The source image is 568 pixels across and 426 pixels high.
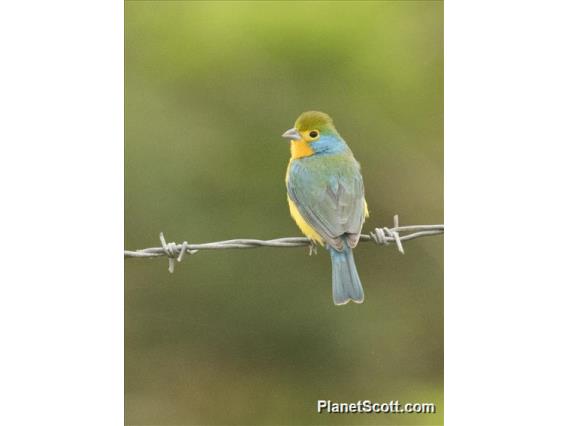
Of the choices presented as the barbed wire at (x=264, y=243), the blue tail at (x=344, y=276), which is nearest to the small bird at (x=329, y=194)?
the blue tail at (x=344, y=276)

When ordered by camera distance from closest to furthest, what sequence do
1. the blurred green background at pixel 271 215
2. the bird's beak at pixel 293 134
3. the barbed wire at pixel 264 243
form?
the barbed wire at pixel 264 243
the blurred green background at pixel 271 215
the bird's beak at pixel 293 134

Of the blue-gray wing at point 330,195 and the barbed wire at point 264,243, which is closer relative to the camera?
the barbed wire at point 264,243

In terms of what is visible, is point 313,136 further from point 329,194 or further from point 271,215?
point 271,215

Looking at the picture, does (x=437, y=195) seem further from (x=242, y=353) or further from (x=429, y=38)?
(x=242, y=353)

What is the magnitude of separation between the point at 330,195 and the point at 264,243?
0.69 meters

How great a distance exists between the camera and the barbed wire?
680 cm

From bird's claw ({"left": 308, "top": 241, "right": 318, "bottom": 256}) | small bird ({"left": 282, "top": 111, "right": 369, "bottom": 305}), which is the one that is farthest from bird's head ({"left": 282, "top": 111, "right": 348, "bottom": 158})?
bird's claw ({"left": 308, "top": 241, "right": 318, "bottom": 256})

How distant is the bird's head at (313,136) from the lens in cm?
728

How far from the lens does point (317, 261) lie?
7.27 meters

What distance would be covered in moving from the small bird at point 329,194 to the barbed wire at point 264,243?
0.14 metres

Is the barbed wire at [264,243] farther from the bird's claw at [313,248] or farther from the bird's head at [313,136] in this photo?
the bird's head at [313,136]

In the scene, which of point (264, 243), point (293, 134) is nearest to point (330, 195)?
point (293, 134)

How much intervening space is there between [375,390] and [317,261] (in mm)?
876

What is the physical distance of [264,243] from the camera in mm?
6773
